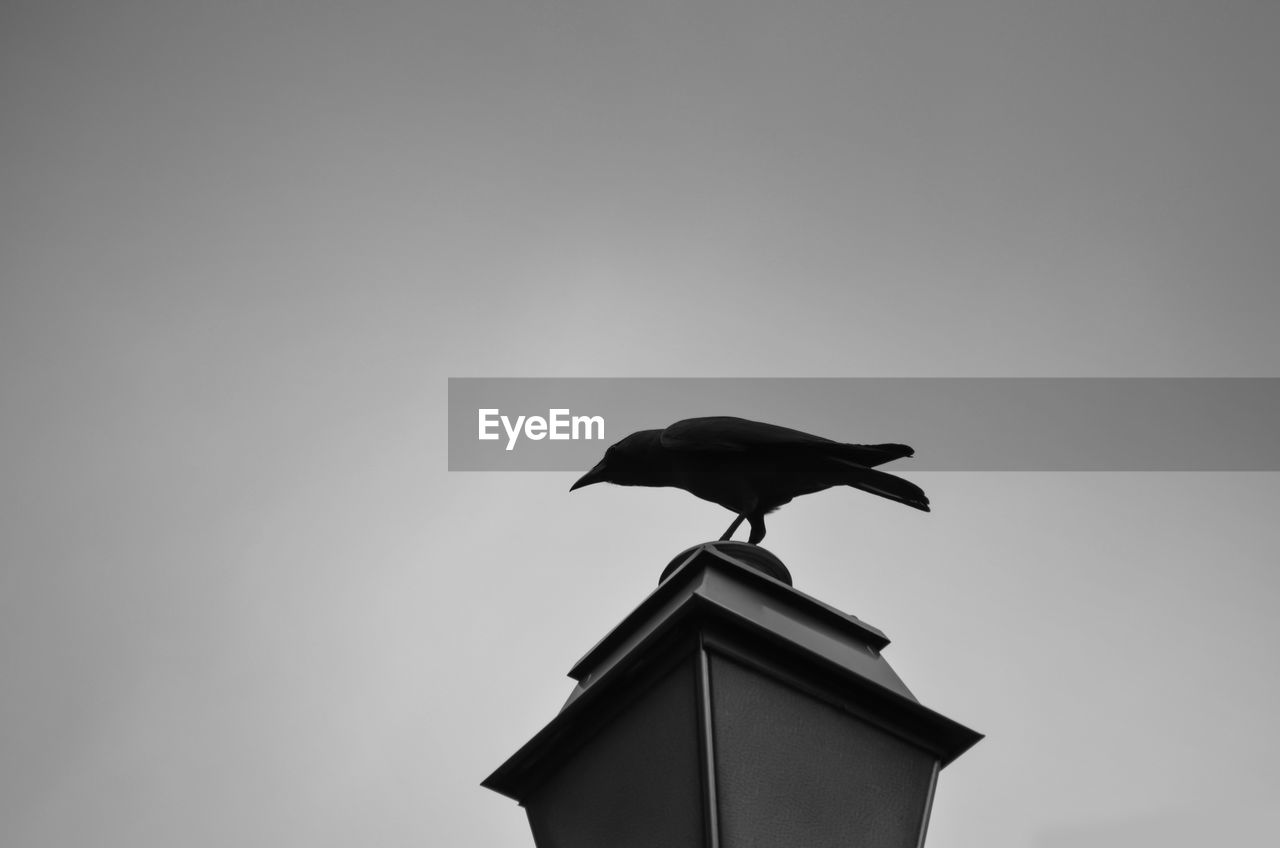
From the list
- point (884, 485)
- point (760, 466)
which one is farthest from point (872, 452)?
point (760, 466)

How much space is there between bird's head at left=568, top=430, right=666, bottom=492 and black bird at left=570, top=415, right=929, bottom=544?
58 mm

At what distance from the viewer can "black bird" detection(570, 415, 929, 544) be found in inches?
125

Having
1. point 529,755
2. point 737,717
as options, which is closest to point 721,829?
point 737,717

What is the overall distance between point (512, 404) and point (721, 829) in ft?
25.1

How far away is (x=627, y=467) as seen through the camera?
11.5ft

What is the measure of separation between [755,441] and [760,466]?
0.08 m

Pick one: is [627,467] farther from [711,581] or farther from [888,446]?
A: [711,581]

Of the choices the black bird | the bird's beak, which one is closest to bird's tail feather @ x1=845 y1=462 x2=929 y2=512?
the black bird

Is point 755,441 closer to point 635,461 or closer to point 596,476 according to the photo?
point 635,461

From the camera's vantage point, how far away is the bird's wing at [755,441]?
10.2 feet

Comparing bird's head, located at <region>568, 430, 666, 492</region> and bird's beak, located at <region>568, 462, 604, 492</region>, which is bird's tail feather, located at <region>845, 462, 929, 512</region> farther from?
bird's beak, located at <region>568, 462, 604, 492</region>

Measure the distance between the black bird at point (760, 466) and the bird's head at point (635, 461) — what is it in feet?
0.19

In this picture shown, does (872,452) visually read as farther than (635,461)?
No

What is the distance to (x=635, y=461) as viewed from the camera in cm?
350
